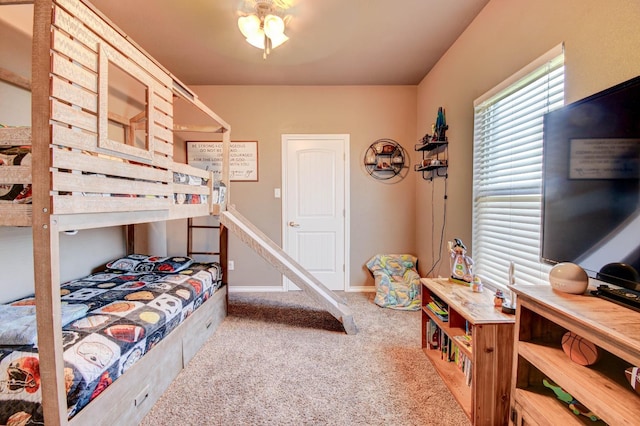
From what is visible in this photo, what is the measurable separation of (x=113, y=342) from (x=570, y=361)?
6.68 ft

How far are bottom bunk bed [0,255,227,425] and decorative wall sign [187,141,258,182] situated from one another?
1.54 meters

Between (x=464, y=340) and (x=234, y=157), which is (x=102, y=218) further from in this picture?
(x=234, y=157)

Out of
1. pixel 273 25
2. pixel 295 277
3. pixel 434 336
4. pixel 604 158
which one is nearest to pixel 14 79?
pixel 273 25

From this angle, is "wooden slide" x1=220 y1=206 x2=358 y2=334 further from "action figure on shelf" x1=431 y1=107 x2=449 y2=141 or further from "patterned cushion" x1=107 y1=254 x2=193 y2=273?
"action figure on shelf" x1=431 y1=107 x2=449 y2=141

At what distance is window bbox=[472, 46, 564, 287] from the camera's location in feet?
5.10

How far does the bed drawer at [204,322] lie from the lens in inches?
77.8

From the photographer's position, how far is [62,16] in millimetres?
1010

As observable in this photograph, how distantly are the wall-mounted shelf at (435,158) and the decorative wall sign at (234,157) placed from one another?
2122 millimetres

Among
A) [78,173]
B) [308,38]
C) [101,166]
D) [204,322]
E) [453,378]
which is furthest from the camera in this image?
[308,38]

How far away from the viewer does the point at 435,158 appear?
2980 millimetres

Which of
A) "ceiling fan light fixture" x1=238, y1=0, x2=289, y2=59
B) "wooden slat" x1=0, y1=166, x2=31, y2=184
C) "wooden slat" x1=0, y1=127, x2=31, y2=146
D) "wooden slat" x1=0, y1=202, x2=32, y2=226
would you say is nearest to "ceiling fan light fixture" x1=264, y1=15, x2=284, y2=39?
"ceiling fan light fixture" x1=238, y1=0, x2=289, y2=59

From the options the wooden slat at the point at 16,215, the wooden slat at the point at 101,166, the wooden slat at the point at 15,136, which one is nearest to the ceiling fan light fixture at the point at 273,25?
the wooden slat at the point at 101,166

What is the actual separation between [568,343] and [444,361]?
1072 millimetres

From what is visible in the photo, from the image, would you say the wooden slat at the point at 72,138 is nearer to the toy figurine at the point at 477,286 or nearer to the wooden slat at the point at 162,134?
the wooden slat at the point at 162,134
